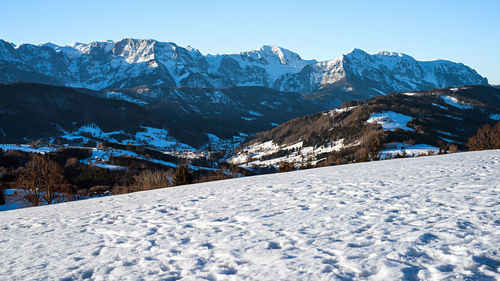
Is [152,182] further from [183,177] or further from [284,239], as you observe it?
[284,239]

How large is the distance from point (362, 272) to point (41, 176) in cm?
6141

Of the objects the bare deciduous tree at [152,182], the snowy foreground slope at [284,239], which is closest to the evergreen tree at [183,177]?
the bare deciduous tree at [152,182]

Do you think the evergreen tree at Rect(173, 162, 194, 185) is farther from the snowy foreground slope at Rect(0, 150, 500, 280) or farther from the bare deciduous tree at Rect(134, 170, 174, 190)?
the snowy foreground slope at Rect(0, 150, 500, 280)

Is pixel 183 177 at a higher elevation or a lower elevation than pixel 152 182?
higher

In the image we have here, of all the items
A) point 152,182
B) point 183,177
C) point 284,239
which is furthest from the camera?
point 152,182

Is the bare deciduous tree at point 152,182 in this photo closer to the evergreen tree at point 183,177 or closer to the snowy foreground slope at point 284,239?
the evergreen tree at point 183,177

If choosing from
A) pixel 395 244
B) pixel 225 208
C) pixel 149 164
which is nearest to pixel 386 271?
pixel 395 244

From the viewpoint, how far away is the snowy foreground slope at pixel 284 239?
7.71m

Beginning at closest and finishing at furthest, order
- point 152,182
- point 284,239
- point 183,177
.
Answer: point 284,239
point 183,177
point 152,182

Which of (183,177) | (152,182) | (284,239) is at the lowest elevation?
(284,239)

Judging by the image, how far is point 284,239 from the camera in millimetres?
9883

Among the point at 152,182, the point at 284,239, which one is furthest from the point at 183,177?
the point at 284,239

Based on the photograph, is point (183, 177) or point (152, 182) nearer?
point (183, 177)

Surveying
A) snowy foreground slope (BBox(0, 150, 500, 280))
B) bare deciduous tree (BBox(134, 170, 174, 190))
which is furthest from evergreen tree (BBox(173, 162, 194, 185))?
snowy foreground slope (BBox(0, 150, 500, 280))
